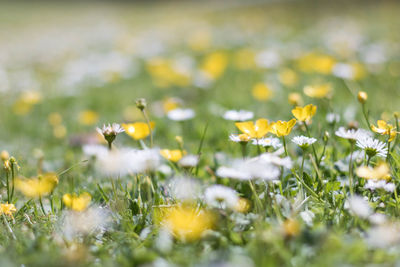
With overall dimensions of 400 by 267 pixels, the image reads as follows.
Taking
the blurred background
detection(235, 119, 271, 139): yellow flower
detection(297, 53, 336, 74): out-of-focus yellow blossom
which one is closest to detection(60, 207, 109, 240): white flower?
detection(235, 119, 271, 139): yellow flower

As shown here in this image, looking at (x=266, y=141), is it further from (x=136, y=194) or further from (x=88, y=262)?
(x=88, y=262)

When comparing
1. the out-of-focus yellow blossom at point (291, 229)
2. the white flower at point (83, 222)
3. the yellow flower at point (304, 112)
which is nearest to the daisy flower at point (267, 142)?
the yellow flower at point (304, 112)

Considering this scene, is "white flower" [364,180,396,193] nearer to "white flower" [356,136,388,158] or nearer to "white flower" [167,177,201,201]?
"white flower" [356,136,388,158]

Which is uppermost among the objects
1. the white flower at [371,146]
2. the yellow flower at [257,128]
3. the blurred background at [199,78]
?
the yellow flower at [257,128]

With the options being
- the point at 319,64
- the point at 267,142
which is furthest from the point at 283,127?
the point at 319,64

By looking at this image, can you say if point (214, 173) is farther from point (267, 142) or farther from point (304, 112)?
point (304, 112)

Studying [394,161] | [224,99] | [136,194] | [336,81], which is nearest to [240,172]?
[136,194]

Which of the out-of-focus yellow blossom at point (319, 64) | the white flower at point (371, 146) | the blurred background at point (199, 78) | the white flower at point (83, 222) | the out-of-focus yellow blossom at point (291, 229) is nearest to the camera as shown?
the out-of-focus yellow blossom at point (291, 229)

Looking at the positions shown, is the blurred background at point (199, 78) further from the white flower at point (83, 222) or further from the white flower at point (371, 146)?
the white flower at point (83, 222)
